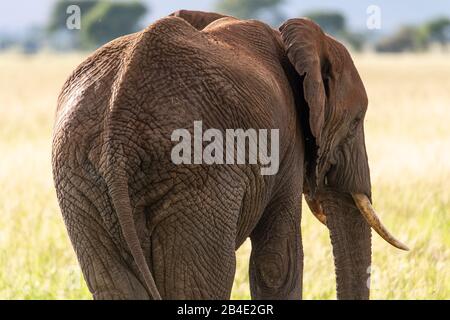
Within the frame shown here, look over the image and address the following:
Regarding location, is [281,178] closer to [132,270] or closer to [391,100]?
[132,270]

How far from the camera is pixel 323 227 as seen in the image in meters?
9.84

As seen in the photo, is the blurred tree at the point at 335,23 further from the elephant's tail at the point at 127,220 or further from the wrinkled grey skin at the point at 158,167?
the elephant's tail at the point at 127,220

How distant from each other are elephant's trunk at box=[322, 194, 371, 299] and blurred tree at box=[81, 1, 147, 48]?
6408cm

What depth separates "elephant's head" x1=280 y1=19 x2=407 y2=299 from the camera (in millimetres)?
6078

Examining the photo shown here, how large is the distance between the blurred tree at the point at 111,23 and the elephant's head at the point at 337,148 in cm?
6412

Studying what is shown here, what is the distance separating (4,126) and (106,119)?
44.5 feet

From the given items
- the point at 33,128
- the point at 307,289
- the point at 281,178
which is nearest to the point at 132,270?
the point at 281,178

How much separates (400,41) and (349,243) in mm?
82450

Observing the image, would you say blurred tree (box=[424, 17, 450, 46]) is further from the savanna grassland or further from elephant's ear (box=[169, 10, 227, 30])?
elephant's ear (box=[169, 10, 227, 30])

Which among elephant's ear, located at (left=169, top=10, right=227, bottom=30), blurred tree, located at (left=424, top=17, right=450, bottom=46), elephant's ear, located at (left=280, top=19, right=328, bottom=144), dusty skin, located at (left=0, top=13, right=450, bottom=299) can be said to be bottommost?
dusty skin, located at (left=0, top=13, right=450, bottom=299)

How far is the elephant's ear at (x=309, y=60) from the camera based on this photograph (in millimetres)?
5980

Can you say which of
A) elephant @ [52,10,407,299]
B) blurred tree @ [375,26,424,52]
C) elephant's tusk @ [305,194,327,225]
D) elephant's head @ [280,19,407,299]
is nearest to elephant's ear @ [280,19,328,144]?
elephant's head @ [280,19,407,299]

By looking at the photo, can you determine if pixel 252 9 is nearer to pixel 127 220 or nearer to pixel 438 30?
pixel 438 30

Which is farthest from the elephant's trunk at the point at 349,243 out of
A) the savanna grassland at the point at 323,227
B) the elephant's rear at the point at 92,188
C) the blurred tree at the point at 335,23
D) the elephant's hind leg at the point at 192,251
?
the blurred tree at the point at 335,23
